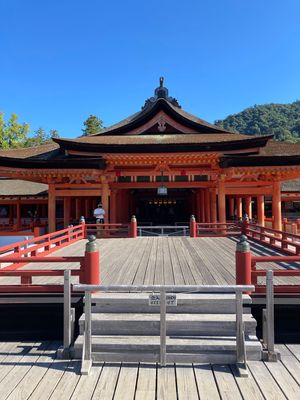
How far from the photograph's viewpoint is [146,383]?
400cm

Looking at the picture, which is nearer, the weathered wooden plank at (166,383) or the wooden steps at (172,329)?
the weathered wooden plank at (166,383)

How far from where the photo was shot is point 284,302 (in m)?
5.30

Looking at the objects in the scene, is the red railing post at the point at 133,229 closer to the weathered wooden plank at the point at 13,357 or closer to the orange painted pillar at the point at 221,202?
the orange painted pillar at the point at 221,202

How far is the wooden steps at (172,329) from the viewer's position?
4.52 meters

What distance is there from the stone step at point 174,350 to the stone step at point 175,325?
0.61 feet

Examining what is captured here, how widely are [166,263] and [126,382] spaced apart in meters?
4.45

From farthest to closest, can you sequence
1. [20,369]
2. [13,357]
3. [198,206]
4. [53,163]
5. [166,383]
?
[198,206]
[53,163]
[13,357]
[20,369]
[166,383]

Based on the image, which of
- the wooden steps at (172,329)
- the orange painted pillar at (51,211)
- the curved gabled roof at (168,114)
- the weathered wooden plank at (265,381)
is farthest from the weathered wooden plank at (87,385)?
the curved gabled roof at (168,114)

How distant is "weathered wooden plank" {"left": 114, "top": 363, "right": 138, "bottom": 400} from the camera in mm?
3770

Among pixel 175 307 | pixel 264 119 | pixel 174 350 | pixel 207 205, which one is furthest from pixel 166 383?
pixel 264 119

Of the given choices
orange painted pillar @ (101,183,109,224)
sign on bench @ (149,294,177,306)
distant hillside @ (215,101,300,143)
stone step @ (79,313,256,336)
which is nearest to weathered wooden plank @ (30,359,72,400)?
stone step @ (79,313,256,336)

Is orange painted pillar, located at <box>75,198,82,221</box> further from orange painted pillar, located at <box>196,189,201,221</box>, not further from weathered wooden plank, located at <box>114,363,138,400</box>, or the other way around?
weathered wooden plank, located at <box>114,363,138,400</box>

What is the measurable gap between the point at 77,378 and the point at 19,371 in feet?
3.59

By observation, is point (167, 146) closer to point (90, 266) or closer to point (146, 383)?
point (90, 266)
